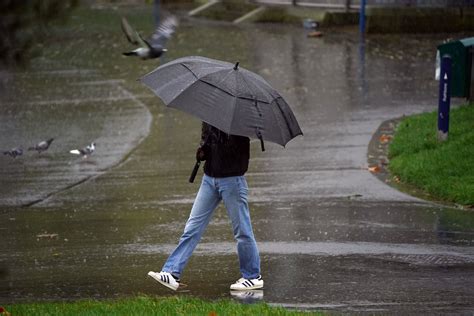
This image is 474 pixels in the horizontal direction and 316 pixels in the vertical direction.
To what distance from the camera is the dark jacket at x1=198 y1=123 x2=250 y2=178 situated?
26.9 ft

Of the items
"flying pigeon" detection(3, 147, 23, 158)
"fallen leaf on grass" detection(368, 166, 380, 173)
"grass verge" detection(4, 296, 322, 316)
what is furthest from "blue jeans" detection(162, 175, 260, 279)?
"flying pigeon" detection(3, 147, 23, 158)

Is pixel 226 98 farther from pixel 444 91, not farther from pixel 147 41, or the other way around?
pixel 444 91

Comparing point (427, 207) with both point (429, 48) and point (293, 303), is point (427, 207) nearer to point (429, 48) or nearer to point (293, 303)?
point (293, 303)

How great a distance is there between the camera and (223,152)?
8.23 metres

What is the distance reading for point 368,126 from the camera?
A: 15.7m

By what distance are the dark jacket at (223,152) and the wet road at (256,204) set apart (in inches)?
38.9

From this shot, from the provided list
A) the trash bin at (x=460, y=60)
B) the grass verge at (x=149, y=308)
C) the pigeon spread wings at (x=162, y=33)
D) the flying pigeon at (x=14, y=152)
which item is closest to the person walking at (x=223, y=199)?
the grass verge at (x=149, y=308)

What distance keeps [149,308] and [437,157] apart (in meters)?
6.12

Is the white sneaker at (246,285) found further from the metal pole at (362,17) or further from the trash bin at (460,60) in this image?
the metal pole at (362,17)

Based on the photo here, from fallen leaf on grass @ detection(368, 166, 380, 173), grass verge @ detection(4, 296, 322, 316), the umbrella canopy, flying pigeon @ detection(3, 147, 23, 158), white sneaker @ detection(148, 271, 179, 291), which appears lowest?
flying pigeon @ detection(3, 147, 23, 158)

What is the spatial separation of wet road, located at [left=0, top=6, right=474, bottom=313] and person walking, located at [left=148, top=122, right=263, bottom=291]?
22 centimetres

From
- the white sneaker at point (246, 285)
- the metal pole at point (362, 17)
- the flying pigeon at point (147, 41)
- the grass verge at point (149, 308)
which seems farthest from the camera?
the metal pole at point (362, 17)

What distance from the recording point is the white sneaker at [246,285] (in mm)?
8320

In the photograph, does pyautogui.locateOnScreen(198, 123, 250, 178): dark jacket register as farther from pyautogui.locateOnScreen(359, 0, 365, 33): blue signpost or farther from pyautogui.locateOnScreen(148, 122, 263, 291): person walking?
pyautogui.locateOnScreen(359, 0, 365, 33): blue signpost
